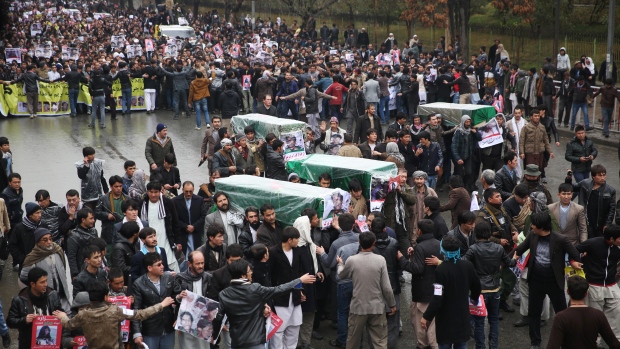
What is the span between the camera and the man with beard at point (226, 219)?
34.1ft

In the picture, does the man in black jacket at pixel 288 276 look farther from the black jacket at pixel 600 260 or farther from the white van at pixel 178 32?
the white van at pixel 178 32

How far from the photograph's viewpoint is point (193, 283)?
27.3 feet

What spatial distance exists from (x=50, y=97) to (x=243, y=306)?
1854 centimetres

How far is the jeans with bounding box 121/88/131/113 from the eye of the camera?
80.7 feet

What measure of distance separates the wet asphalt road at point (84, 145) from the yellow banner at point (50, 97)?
35 cm

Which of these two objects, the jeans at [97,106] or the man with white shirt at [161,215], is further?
the jeans at [97,106]

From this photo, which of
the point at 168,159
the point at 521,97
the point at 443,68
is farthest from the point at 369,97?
the point at 168,159

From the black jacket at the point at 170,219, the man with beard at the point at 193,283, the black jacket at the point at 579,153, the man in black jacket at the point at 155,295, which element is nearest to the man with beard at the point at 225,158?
the black jacket at the point at 170,219

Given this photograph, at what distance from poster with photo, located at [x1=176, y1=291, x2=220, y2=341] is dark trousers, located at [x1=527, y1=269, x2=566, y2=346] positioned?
11.2 feet

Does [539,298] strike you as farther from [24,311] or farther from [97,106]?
[97,106]

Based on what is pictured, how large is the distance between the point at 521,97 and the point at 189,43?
20.0 metres

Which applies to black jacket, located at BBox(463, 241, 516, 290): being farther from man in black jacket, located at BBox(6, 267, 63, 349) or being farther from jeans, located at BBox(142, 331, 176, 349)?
man in black jacket, located at BBox(6, 267, 63, 349)

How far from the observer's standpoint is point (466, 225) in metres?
9.59

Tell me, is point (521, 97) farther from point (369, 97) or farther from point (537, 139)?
point (537, 139)
